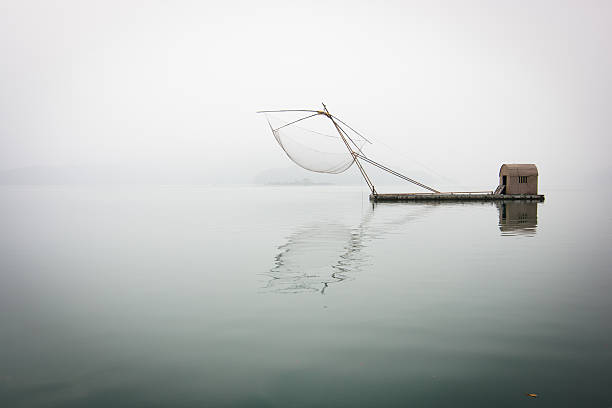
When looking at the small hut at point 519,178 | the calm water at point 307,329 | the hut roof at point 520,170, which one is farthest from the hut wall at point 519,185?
the calm water at point 307,329

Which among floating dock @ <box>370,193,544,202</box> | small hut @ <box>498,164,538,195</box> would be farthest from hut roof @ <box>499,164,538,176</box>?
floating dock @ <box>370,193,544,202</box>

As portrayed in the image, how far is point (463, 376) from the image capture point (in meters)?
5.11

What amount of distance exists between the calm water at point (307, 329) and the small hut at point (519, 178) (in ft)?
103

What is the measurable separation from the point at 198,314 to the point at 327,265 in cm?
532

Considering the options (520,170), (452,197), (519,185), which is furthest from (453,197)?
(520,170)

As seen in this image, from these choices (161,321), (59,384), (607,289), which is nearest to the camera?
(59,384)

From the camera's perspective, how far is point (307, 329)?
272 inches

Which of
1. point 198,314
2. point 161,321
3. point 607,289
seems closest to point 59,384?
point 161,321

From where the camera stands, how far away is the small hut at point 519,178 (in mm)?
44406

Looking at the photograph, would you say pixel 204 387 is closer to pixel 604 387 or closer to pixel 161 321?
pixel 161 321

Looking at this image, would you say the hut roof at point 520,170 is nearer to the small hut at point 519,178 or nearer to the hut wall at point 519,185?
the small hut at point 519,178

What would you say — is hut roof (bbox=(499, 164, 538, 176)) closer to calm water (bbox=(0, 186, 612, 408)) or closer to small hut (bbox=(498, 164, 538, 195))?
small hut (bbox=(498, 164, 538, 195))

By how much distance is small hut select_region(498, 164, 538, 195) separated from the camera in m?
44.4

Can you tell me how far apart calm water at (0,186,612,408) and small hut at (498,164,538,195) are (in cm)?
3146
